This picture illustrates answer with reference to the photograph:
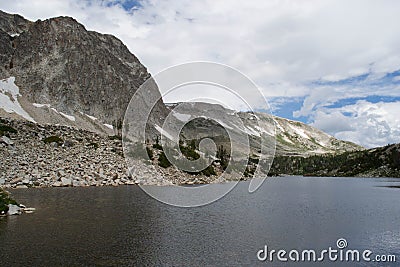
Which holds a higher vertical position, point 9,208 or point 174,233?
point 9,208

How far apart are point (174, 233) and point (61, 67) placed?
148m

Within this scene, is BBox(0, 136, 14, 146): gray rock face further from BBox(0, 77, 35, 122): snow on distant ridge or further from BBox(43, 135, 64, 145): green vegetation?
BBox(0, 77, 35, 122): snow on distant ridge

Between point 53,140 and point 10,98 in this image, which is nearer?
point 53,140

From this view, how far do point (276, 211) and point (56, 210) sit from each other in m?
27.0

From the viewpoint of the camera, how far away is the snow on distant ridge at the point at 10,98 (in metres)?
124

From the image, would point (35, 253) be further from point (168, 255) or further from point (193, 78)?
point (193, 78)

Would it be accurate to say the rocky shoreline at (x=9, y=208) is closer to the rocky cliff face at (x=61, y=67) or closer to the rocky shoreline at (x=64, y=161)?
the rocky shoreline at (x=64, y=161)

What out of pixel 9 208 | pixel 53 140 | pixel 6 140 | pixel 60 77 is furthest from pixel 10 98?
pixel 9 208

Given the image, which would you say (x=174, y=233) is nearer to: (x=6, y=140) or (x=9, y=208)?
(x=9, y=208)

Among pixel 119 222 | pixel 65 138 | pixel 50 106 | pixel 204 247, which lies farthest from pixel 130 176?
pixel 50 106

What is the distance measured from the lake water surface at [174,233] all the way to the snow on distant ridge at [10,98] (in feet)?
292

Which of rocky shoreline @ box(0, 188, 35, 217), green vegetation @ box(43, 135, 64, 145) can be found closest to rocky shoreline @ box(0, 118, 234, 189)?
green vegetation @ box(43, 135, 64, 145)

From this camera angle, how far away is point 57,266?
20.7 metres

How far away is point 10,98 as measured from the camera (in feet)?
436
